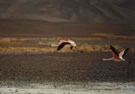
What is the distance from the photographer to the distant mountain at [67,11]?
130625 mm

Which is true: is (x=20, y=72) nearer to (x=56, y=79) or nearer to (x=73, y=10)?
(x=56, y=79)

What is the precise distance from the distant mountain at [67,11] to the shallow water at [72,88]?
10790 cm

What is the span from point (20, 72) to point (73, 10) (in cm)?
12488

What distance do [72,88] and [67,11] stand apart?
125961 mm

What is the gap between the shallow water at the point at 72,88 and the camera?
14.3m

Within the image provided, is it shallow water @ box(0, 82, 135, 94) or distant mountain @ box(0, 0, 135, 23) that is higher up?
shallow water @ box(0, 82, 135, 94)

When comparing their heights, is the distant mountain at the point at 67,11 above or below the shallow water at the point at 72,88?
below

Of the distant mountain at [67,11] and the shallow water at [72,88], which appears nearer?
the shallow water at [72,88]

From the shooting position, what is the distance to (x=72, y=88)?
1512cm

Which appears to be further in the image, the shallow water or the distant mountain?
the distant mountain

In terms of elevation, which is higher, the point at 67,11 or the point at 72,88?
the point at 72,88

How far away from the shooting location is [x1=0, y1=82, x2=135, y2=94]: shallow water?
14312 millimetres

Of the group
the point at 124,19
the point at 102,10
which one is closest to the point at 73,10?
the point at 102,10

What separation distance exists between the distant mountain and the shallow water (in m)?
108
